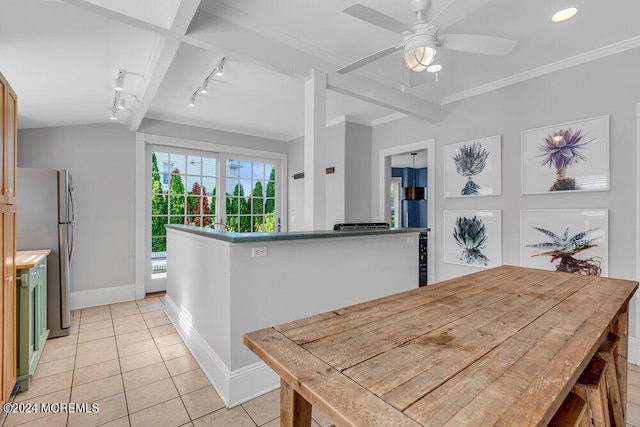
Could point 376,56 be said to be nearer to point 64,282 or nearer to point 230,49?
point 230,49

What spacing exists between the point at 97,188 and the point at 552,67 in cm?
521

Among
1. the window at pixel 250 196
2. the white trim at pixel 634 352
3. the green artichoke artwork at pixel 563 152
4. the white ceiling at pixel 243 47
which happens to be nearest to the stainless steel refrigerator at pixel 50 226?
the white ceiling at pixel 243 47

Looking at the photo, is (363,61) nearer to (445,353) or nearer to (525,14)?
(525,14)

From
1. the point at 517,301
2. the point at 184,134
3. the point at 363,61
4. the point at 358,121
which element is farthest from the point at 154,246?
the point at 517,301

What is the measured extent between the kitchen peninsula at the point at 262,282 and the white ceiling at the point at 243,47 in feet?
4.40

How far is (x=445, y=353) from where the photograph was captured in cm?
81

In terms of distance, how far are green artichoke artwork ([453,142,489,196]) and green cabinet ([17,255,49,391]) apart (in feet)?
12.8

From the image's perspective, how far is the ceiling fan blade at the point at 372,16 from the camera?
4.84 ft

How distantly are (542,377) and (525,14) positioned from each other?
2417mm

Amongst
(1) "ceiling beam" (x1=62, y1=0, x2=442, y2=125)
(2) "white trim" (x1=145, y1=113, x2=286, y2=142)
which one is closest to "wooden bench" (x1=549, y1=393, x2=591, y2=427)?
(1) "ceiling beam" (x1=62, y1=0, x2=442, y2=125)

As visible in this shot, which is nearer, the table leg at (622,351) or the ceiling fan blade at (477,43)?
the table leg at (622,351)

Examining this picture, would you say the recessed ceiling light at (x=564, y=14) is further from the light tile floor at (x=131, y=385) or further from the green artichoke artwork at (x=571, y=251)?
the light tile floor at (x=131, y=385)

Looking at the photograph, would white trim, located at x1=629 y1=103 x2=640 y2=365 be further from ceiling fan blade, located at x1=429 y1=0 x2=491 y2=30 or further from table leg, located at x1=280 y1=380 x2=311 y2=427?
table leg, located at x1=280 y1=380 x2=311 y2=427

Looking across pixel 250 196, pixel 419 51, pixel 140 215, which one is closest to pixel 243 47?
pixel 419 51
